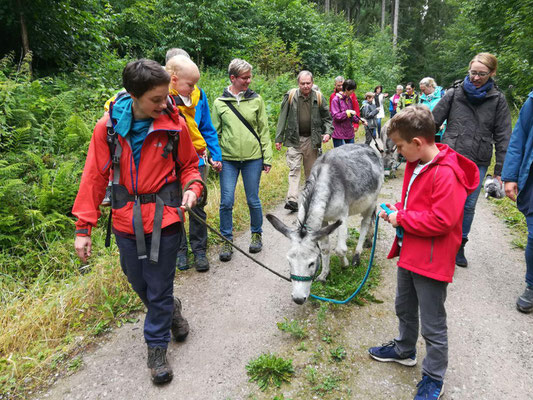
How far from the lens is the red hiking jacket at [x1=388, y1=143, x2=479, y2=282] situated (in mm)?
2277

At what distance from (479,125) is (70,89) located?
8586 millimetres

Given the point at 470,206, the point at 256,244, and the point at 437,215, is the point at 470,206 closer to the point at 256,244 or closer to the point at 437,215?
the point at 437,215

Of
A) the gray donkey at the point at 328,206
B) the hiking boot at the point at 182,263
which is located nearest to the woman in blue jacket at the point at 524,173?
the gray donkey at the point at 328,206

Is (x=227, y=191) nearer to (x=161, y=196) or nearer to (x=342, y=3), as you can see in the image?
(x=161, y=196)

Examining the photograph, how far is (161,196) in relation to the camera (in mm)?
2678

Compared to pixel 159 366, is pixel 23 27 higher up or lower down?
higher up

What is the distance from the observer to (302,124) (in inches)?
255

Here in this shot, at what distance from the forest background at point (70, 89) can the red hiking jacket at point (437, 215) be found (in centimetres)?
316

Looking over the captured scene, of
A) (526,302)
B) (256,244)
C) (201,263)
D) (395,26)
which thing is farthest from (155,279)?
(395,26)

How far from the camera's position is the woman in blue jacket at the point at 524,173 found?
11.5 ft

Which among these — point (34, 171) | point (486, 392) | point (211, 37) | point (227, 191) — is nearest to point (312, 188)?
point (227, 191)

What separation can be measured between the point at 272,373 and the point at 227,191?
2.65 metres

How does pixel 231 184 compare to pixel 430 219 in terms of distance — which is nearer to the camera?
pixel 430 219

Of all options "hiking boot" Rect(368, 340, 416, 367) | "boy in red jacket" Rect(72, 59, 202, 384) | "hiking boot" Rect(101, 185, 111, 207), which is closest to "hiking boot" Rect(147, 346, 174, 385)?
"boy in red jacket" Rect(72, 59, 202, 384)
